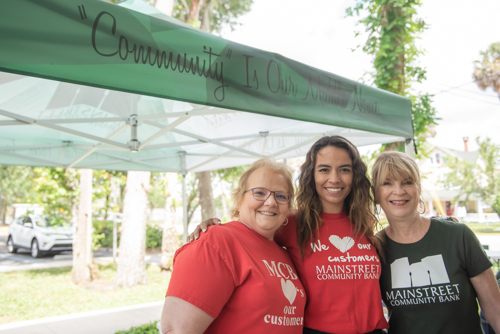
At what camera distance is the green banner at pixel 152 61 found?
3.77ft

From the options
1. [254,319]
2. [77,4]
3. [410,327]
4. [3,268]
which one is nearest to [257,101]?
[77,4]

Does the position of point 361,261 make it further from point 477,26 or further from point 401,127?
point 477,26

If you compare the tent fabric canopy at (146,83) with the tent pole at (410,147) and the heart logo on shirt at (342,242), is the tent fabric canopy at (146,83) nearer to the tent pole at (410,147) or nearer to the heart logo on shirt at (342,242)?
the tent pole at (410,147)

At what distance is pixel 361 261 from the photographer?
175 centimetres

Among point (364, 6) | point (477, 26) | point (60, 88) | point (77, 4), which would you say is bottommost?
point (77, 4)

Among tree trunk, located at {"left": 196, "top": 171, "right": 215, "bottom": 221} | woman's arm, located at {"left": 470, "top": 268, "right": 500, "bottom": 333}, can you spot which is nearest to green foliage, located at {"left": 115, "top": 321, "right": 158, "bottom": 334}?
woman's arm, located at {"left": 470, "top": 268, "right": 500, "bottom": 333}

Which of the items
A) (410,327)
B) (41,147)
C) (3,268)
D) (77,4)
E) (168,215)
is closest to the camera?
(77,4)

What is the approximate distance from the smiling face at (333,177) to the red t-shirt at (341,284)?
186 millimetres

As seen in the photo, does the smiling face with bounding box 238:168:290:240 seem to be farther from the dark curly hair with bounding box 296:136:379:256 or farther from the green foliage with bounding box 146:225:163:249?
the green foliage with bounding box 146:225:163:249

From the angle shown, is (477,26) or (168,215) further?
(477,26)

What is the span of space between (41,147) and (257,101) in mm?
3129

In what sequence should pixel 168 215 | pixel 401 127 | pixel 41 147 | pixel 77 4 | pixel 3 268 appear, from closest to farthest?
pixel 77 4 < pixel 401 127 < pixel 41 147 < pixel 168 215 < pixel 3 268

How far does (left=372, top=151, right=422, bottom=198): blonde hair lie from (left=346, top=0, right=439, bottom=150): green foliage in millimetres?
3586

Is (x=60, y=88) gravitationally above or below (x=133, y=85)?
above
